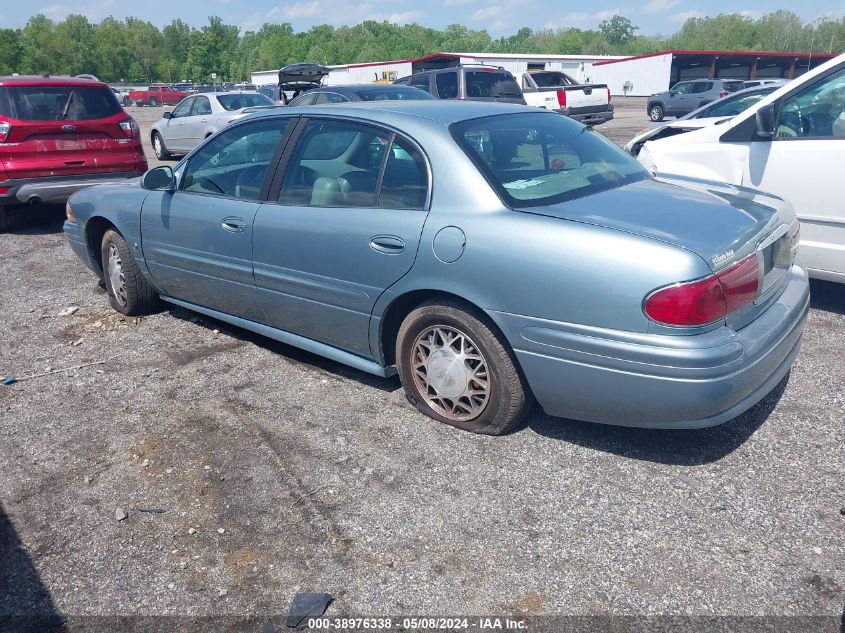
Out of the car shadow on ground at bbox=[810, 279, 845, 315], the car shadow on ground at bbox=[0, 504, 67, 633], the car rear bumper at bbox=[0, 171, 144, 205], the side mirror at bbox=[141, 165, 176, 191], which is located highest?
the side mirror at bbox=[141, 165, 176, 191]

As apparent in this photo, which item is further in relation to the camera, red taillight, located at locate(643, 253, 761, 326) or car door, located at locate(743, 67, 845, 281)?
car door, located at locate(743, 67, 845, 281)

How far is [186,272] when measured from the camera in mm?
4816

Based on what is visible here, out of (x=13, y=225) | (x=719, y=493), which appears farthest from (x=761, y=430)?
(x=13, y=225)

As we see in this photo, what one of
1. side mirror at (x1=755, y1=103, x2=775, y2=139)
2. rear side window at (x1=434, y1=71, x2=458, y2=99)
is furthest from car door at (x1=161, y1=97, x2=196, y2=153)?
side mirror at (x1=755, y1=103, x2=775, y2=139)

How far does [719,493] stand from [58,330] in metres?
4.65

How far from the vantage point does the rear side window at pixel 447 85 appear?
1627cm

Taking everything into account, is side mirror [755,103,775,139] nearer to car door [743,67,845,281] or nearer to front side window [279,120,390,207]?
car door [743,67,845,281]

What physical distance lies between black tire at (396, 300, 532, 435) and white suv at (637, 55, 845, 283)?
284cm

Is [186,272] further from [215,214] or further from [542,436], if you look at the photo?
[542,436]

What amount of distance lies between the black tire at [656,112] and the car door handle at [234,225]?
27.6 metres

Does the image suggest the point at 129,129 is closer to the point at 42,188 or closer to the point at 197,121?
the point at 42,188

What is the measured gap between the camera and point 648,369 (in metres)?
2.94


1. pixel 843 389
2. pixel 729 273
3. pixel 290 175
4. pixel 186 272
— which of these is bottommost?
pixel 843 389

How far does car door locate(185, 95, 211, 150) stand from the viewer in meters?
14.7
